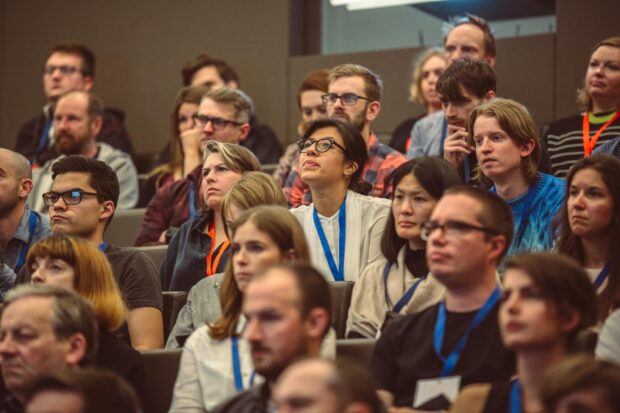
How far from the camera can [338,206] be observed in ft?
13.6

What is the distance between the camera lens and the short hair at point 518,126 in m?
3.90

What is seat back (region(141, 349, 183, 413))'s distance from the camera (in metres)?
3.23

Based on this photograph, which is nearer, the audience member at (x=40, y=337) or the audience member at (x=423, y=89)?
the audience member at (x=40, y=337)

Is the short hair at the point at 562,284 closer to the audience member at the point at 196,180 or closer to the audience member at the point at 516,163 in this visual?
the audience member at the point at 516,163

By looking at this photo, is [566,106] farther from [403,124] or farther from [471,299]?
[471,299]

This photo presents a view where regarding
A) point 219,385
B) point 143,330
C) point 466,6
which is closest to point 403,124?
point 466,6

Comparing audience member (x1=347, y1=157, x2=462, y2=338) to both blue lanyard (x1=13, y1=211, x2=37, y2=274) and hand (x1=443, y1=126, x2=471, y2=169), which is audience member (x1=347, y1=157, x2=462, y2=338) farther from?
blue lanyard (x1=13, y1=211, x2=37, y2=274)

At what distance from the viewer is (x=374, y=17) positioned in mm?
6242

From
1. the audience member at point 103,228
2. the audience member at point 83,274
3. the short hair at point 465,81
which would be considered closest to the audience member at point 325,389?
the audience member at point 83,274

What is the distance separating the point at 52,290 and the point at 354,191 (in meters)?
1.54

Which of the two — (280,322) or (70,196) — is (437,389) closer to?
(280,322)

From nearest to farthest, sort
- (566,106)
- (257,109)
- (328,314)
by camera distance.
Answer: (328,314), (566,106), (257,109)

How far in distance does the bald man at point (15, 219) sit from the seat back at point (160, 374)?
120cm

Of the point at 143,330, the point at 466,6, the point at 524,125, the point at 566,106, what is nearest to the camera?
the point at 143,330
